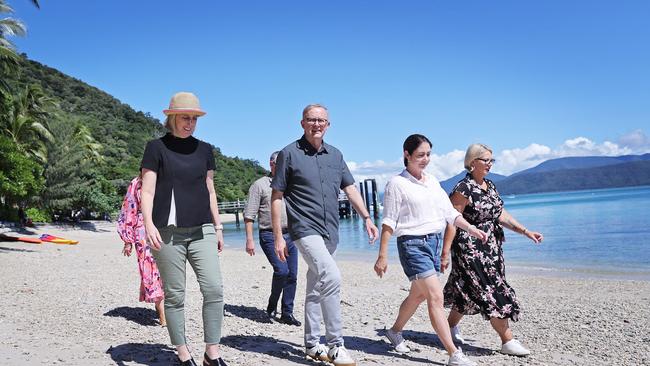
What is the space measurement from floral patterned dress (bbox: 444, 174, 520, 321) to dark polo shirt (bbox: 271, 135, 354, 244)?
118cm

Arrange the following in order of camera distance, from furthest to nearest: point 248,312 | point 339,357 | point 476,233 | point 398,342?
point 248,312, point 398,342, point 476,233, point 339,357

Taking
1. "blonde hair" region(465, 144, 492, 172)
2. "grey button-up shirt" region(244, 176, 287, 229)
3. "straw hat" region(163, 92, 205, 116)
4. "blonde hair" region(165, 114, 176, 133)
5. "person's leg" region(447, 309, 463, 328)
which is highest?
"straw hat" region(163, 92, 205, 116)

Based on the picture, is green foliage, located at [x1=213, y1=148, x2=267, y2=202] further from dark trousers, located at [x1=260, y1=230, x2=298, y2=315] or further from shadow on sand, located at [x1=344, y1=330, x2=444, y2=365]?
shadow on sand, located at [x1=344, y1=330, x2=444, y2=365]

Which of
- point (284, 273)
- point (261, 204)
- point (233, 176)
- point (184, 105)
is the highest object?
point (233, 176)

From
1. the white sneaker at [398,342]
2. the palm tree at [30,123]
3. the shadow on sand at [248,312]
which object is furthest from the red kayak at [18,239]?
the white sneaker at [398,342]

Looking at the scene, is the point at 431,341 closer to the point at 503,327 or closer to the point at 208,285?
the point at 503,327

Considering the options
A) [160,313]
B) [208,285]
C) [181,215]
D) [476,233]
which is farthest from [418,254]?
[160,313]

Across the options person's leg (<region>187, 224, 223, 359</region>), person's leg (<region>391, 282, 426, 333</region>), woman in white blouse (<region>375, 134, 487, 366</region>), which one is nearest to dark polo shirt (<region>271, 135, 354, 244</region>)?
woman in white blouse (<region>375, 134, 487, 366</region>)

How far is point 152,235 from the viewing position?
12.6ft

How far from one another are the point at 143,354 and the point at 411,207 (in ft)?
8.27

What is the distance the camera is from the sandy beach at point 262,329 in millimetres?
4656

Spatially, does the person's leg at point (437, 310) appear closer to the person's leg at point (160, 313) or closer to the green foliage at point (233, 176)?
the person's leg at point (160, 313)

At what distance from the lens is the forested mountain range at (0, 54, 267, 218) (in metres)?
33.8

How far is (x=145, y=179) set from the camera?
3938mm
